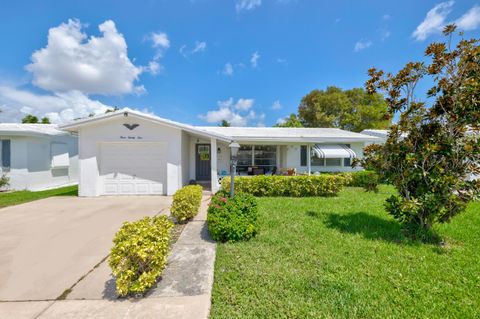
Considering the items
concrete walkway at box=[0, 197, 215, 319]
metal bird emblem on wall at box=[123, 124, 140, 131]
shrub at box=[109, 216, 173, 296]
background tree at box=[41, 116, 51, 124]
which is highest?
background tree at box=[41, 116, 51, 124]

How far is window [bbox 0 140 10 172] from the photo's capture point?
13.3m

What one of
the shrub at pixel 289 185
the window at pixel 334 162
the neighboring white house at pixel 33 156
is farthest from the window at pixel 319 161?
the neighboring white house at pixel 33 156

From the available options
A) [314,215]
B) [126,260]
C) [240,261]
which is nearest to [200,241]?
[240,261]

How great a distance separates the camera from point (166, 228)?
4164 mm

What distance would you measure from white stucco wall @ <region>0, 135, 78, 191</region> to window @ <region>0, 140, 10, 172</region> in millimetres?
237

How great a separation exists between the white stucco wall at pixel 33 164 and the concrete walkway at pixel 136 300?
14668mm

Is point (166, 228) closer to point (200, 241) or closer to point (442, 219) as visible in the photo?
point (200, 241)

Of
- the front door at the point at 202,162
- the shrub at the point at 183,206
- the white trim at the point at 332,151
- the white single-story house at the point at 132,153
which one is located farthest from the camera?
the front door at the point at 202,162

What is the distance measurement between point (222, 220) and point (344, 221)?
4.27m

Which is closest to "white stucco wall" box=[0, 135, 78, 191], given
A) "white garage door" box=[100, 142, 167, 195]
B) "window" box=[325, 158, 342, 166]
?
"white garage door" box=[100, 142, 167, 195]

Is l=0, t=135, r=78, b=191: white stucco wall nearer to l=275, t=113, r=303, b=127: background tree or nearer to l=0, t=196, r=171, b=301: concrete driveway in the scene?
l=0, t=196, r=171, b=301: concrete driveway

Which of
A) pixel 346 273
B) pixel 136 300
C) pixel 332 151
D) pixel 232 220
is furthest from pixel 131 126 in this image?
pixel 332 151

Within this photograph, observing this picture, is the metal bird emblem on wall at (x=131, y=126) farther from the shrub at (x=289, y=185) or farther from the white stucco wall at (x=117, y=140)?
the shrub at (x=289, y=185)

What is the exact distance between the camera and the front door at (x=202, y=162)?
→ 1530cm
